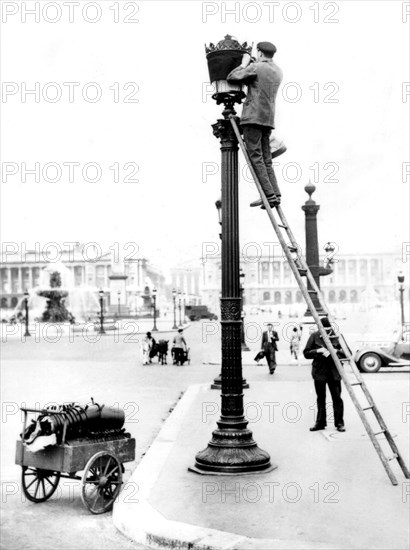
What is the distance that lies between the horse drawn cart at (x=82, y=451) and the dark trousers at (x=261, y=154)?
9.12 feet

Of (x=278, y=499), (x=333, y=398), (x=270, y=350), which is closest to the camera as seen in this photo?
(x=278, y=499)

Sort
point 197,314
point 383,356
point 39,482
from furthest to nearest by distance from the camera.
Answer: point 197,314 < point 383,356 < point 39,482

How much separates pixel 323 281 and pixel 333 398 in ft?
471

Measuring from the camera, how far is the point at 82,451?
7480 millimetres

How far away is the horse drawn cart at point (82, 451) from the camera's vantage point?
7.43m

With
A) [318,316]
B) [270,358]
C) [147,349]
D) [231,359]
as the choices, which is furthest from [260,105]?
[147,349]

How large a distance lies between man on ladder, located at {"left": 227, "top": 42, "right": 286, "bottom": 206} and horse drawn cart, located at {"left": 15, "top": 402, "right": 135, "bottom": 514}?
275cm

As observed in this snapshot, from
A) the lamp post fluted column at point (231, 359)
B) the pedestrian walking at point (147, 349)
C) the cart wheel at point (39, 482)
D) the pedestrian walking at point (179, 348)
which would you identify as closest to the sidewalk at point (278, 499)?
the lamp post fluted column at point (231, 359)

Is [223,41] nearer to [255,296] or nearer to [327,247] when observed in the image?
[327,247]

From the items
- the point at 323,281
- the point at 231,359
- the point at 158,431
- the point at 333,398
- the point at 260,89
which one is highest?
the point at 260,89

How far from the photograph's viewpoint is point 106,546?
20.9 feet

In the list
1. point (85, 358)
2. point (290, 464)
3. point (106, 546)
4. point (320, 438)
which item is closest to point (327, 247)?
point (85, 358)

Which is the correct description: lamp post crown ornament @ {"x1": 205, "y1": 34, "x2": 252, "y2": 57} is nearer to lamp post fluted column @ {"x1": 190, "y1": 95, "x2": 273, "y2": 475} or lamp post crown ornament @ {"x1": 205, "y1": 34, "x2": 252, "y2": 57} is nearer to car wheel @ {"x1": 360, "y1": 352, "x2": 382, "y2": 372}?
lamp post fluted column @ {"x1": 190, "y1": 95, "x2": 273, "y2": 475}

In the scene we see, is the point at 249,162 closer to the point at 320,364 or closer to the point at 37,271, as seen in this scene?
the point at 320,364
